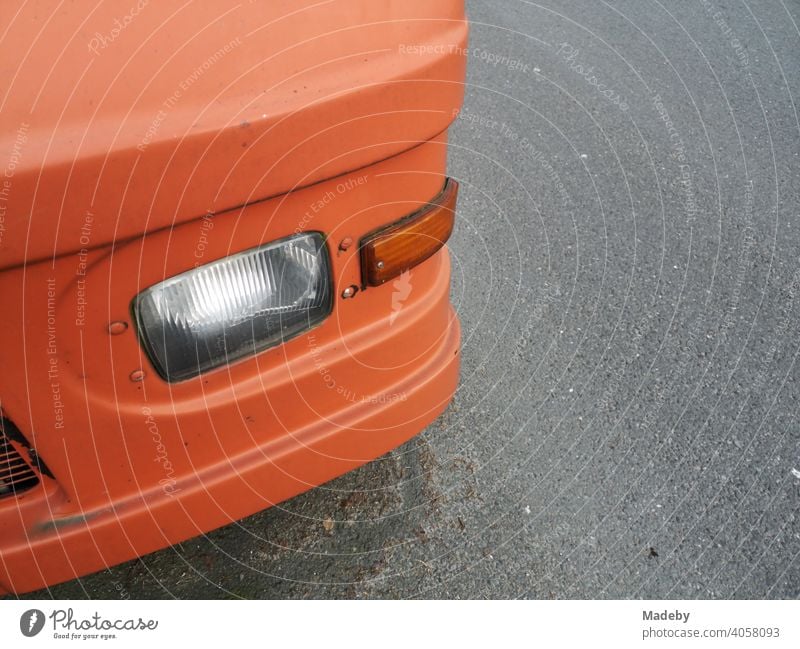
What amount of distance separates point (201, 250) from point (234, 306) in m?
0.16

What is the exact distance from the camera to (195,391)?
4.60 ft

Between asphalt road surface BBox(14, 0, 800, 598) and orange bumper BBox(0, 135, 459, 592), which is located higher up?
orange bumper BBox(0, 135, 459, 592)

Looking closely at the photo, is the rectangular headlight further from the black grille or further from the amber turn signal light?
the black grille

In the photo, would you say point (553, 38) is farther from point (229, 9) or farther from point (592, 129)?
point (229, 9)

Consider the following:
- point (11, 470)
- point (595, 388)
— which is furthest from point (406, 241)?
point (595, 388)

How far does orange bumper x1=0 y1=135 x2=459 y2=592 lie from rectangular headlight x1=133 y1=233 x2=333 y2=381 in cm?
3

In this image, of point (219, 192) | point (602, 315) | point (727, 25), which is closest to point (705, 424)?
point (602, 315)

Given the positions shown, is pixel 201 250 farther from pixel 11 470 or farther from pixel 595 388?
pixel 595 388

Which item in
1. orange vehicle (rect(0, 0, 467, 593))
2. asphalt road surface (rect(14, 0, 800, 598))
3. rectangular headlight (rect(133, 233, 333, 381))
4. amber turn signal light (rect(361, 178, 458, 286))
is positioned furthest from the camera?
asphalt road surface (rect(14, 0, 800, 598))

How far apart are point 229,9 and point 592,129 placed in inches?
121

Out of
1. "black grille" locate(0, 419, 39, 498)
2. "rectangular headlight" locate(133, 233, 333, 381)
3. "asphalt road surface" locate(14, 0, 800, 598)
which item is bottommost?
"asphalt road surface" locate(14, 0, 800, 598)

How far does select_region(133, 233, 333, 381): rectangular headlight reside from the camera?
50.4 inches

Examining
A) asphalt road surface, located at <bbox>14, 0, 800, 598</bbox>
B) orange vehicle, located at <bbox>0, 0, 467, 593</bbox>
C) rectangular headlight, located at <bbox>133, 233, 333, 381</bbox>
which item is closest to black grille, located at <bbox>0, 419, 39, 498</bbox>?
orange vehicle, located at <bbox>0, 0, 467, 593</bbox>

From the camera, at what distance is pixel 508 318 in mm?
2762
